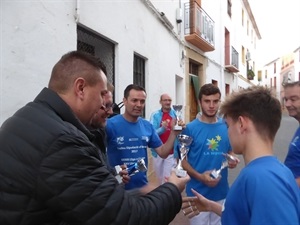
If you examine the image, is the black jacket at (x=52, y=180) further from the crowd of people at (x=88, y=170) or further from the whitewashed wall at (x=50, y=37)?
the whitewashed wall at (x=50, y=37)

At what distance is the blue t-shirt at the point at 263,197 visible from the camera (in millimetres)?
1246

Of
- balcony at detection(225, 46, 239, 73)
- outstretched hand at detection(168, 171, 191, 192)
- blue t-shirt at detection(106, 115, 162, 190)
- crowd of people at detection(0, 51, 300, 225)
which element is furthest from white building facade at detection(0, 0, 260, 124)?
balcony at detection(225, 46, 239, 73)

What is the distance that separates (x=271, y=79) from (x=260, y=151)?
56.8 meters

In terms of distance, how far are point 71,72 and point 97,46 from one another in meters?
4.09

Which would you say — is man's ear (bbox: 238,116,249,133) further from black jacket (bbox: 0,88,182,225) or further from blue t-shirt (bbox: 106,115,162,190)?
blue t-shirt (bbox: 106,115,162,190)

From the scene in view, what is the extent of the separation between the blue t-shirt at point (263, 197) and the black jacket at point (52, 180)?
0.41 m

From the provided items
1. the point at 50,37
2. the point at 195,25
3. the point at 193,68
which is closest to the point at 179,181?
the point at 50,37

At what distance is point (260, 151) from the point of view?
60.0 inches

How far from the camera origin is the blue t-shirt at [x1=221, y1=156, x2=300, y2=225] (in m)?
1.25

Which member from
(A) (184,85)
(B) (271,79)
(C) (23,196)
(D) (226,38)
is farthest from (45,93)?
(B) (271,79)

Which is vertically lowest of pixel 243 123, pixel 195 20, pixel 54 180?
pixel 54 180

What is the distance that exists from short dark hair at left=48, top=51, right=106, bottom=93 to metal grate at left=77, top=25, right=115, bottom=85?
319cm

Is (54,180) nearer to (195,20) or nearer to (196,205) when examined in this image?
(196,205)

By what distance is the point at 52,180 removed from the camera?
4.02 ft
